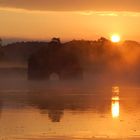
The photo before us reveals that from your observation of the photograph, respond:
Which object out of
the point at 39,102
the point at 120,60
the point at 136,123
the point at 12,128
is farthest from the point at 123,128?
the point at 120,60

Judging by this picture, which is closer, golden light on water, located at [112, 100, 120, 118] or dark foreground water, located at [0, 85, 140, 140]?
dark foreground water, located at [0, 85, 140, 140]

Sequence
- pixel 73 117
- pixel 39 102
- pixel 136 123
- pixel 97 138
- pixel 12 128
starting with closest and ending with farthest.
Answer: pixel 97 138, pixel 12 128, pixel 136 123, pixel 73 117, pixel 39 102

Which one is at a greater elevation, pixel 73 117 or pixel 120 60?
pixel 120 60

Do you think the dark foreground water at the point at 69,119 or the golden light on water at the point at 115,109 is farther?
the golden light on water at the point at 115,109

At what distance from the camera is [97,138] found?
57.8 ft

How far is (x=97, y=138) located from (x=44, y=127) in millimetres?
2601

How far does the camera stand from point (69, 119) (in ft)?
72.0

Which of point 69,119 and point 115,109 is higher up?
point 115,109

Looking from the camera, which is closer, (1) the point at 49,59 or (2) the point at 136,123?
(2) the point at 136,123

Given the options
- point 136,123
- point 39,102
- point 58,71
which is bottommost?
point 136,123

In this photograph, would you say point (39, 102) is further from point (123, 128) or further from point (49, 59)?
point (49, 59)

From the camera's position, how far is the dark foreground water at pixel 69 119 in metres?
18.2

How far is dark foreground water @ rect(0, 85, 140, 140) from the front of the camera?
18188mm

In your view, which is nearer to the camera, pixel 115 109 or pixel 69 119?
pixel 69 119
